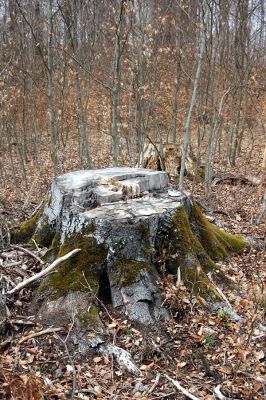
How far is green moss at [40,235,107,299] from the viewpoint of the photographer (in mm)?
3758

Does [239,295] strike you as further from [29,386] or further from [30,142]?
[30,142]

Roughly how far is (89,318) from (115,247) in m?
0.74

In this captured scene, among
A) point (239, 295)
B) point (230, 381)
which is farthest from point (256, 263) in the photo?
→ point (230, 381)

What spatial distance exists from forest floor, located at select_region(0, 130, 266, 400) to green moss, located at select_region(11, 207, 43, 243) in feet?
1.87


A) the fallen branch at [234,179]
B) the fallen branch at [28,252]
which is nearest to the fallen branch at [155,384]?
the fallen branch at [28,252]

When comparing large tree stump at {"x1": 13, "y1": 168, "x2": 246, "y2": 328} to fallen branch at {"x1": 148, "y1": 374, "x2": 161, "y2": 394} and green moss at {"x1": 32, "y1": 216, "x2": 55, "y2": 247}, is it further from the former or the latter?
fallen branch at {"x1": 148, "y1": 374, "x2": 161, "y2": 394}

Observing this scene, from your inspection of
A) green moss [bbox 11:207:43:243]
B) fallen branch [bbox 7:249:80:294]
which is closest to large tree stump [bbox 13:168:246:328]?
fallen branch [bbox 7:249:80:294]

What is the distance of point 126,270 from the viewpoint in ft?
12.5

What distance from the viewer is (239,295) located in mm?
4418

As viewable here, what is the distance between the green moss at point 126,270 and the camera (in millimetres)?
3775

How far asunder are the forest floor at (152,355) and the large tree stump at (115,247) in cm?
18

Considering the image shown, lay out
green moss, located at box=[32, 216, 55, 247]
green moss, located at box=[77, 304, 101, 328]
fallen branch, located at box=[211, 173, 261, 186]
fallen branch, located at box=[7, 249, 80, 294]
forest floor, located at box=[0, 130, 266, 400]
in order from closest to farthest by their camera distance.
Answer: forest floor, located at box=[0, 130, 266, 400], green moss, located at box=[77, 304, 101, 328], fallen branch, located at box=[7, 249, 80, 294], green moss, located at box=[32, 216, 55, 247], fallen branch, located at box=[211, 173, 261, 186]

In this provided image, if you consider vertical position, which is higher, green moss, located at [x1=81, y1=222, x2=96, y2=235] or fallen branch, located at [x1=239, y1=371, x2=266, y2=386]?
green moss, located at [x1=81, y1=222, x2=96, y2=235]

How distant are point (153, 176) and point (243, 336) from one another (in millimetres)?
2307
